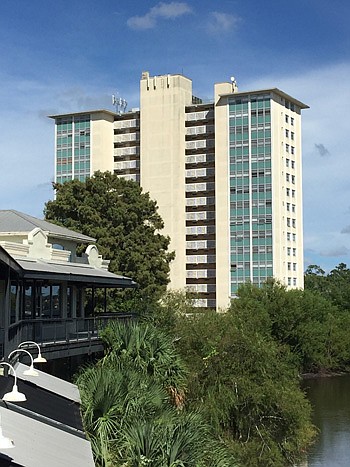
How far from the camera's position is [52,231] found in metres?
43.8

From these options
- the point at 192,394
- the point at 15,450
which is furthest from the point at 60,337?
the point at 15,450

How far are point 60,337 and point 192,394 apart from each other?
701 cm

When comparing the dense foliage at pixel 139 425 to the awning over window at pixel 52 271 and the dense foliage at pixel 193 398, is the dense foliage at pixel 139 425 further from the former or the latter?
the awning over window at pixel 52 271

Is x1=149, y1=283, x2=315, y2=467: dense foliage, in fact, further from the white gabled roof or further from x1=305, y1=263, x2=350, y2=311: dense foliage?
x1=305, y1=263, x2=350, y2=311: dense foliage

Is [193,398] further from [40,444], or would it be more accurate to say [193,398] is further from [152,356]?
[40,444]

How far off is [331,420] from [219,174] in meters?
55.2

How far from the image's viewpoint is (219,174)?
104938 mm

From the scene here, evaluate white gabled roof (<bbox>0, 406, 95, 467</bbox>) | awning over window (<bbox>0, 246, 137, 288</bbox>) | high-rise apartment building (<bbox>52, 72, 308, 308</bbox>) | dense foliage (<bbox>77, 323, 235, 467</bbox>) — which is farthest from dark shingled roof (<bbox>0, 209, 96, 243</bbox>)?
high-rise apartment building (<bbox>52, 72, 308, 308</bbox>)

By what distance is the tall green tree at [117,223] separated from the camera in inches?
2603

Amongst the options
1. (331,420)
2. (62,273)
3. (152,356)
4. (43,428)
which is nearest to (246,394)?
(152,356)

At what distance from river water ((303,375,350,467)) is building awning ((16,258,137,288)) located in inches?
527

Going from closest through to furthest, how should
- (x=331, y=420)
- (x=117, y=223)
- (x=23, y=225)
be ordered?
(x=23, y=225), (x=331, y=420), (x=117, y=223)

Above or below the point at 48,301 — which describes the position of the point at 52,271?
above

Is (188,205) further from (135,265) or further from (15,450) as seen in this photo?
(15,450)
